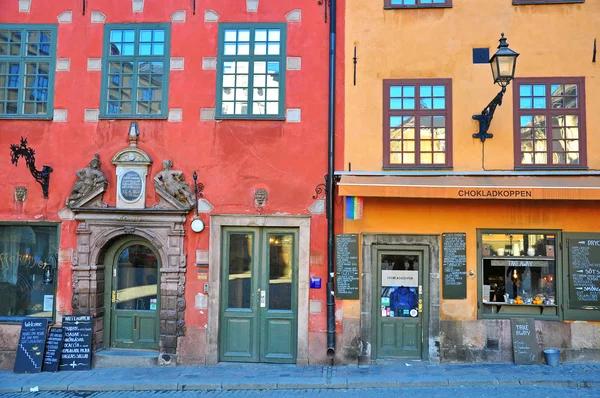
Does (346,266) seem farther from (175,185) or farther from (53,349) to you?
(53,349)

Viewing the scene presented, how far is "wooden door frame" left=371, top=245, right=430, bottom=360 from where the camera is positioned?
32.1 feet

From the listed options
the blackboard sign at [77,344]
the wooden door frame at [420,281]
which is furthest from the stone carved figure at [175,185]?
the wooden door frame at [420,281]

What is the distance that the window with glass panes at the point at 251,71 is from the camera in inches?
401

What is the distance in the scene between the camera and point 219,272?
1002cm

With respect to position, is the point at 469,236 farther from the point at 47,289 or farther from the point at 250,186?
the point at 47,289

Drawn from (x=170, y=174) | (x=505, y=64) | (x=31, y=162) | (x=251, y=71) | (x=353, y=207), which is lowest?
(x=353, y=207)

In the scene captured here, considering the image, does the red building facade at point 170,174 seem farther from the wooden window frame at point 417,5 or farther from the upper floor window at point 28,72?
the wooden window frame at point 417,5

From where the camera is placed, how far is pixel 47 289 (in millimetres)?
10328

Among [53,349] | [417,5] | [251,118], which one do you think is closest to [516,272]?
[417,5]

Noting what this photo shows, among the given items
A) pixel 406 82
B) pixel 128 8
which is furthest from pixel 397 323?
pixel 128 8

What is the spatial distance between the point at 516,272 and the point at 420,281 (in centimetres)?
175

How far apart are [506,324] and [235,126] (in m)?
6.17

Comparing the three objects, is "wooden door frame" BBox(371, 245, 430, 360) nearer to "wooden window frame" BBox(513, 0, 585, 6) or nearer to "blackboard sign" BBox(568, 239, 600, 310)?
"blackboard sign" BBox(568, 239, 600, 310)

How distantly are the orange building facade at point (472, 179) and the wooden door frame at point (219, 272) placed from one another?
793mm
